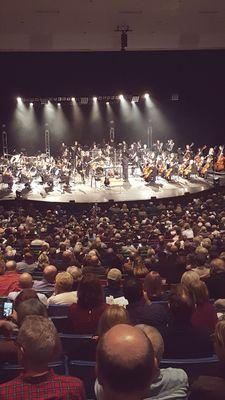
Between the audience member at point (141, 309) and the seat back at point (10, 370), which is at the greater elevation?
the seat back at point (10, 370)

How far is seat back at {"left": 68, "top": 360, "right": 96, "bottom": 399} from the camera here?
8.71ft

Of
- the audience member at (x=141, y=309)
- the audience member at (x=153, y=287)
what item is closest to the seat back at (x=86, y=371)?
the audience member at (x=141, y=309)

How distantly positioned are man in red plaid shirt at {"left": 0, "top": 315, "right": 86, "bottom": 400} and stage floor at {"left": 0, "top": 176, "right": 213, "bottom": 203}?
40.4 ft

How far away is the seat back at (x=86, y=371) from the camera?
265 centimetres

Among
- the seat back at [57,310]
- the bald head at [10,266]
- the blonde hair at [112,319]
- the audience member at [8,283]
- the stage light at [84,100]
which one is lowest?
the bald head at [10,266]

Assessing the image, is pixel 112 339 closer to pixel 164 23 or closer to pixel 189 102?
pixel 164 23

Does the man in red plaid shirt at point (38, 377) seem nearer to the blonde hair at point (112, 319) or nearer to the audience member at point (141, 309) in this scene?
the blonde hair at point (112, 319)

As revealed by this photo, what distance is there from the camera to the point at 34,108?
66.6 ft

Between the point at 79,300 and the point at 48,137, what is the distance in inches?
668

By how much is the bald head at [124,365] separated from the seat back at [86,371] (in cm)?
122

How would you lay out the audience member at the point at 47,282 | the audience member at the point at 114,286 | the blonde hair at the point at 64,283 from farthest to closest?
the audience member at the point at 47,282 < the audience member at the point at 114,286 < the blonde hair at the point at 64,283

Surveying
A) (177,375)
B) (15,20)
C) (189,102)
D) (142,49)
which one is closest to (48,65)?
(142,49)

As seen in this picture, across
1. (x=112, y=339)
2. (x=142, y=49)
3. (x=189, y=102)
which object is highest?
(x=142, y=49)

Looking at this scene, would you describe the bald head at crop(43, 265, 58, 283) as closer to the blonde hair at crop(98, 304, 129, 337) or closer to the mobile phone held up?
the mobile phone held up
